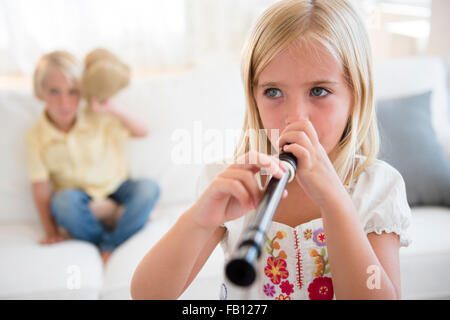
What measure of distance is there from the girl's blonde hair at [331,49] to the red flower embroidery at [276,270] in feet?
0.49

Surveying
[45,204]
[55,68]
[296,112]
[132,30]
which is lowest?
[45,204]

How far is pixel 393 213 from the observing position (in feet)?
2.02

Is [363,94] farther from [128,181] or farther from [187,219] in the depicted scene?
[128,181]

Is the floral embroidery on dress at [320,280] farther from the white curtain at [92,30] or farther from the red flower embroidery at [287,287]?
the white curtain at [92,30]

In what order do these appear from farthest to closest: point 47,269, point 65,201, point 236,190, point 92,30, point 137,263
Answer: point 92,30 → point 65,201 → point 47,269 → point 137,263 → point 236,190

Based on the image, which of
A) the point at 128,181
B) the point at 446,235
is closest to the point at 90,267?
the point at 128,181

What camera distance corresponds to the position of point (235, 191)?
16.5 inches

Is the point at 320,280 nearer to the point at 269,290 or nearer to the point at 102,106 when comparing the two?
the point at 269,290

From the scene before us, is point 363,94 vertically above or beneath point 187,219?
above

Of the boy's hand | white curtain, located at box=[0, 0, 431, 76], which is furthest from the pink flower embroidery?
white curtain, located at box=[0, 0, 431, 76]

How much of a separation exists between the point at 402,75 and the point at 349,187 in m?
0.77

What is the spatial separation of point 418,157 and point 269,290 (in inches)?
26.3

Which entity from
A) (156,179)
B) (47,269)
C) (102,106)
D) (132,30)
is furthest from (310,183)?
(132,30)

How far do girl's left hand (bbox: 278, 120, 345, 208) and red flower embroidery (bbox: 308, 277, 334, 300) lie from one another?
0.57ft
